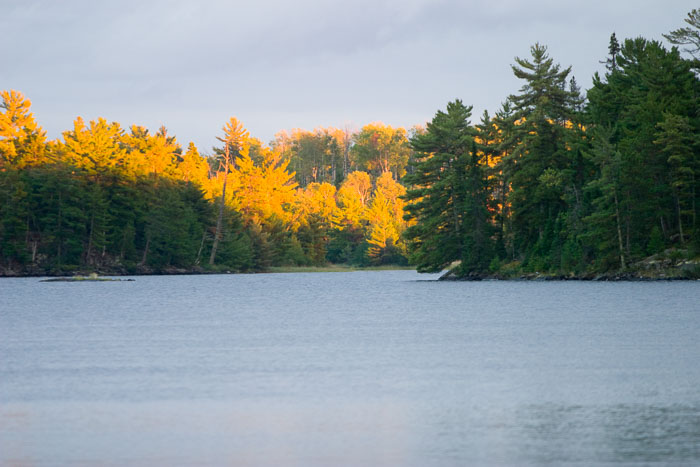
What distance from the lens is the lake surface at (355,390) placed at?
1316cm

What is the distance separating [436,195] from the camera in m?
87.1

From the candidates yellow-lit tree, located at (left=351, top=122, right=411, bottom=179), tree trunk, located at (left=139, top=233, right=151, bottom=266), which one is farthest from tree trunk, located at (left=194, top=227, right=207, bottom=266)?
yellow-lit tree, located at (left=351, top=122, right=411, bottom=179)

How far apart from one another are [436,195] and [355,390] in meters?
68.7

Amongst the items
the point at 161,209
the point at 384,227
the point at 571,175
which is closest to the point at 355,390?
the point at 571,175

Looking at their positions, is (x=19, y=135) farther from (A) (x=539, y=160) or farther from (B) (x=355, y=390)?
(B) (x=355, y=390)

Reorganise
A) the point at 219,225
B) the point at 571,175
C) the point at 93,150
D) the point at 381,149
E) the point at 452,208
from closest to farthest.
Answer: the point at 571,175
the point at 452,208
the point at 93,150
the point at 219,225
the point at 381,149

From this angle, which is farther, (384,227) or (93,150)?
(384,227)

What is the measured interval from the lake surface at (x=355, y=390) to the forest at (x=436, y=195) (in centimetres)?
3328

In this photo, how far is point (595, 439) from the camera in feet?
44.9

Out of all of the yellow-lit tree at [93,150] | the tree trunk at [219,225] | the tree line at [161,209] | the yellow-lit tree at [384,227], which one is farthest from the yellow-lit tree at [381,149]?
the yellow-lit tree at [93,150]

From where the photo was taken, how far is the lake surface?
13164 millimetres

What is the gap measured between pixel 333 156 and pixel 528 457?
536 ft

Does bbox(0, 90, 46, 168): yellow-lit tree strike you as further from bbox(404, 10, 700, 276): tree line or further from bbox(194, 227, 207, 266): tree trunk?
bbox(404, 10, 700, 276): tree line

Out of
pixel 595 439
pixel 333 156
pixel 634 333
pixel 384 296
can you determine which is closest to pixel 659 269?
pixel 384 296
